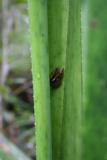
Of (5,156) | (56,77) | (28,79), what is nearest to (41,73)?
(56,77)

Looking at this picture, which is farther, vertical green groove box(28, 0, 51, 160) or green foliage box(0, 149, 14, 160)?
green foliage box(0, 149, 14, 160)

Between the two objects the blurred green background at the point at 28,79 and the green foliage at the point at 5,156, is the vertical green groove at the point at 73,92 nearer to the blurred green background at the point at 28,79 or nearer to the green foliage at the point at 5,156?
the blurred green background at the point at 28,79

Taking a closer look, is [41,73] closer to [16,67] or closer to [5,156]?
[5,156]

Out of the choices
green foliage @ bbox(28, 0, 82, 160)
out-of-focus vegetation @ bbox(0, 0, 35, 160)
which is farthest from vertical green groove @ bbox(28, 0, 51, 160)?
out-of-focus vegetation @ bbox(0, 0, 35, 160)

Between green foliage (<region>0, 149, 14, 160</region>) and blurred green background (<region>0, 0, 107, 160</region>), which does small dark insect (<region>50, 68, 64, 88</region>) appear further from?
green foliage (<region>0, 149, 14, 160</region>)

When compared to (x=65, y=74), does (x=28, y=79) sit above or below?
below

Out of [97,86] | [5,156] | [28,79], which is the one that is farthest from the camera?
[28,79]

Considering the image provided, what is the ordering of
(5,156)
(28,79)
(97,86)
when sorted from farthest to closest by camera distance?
1. (28,79)
2. (5,156)
3. (97,86)
